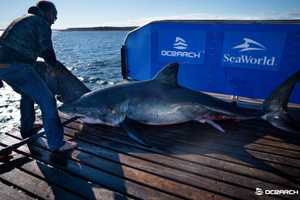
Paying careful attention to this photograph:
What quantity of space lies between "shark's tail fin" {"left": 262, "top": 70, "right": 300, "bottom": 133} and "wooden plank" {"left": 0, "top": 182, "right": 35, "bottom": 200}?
518cm

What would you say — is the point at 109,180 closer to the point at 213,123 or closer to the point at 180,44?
the point at 213,123

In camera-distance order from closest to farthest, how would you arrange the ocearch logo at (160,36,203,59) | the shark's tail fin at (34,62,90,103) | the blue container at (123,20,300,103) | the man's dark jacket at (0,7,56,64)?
the man's dark jacket at (0,7,56,64)
the shark's tail fin at (34,62,90,103)
the blue container at (123,20,300,103)
the ocearch logo at (160,36,203,59)

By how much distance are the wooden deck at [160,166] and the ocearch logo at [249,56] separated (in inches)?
91.6

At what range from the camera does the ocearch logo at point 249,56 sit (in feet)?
26.4

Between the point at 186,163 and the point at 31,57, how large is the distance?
369 centimetres

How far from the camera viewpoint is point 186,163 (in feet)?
17.1

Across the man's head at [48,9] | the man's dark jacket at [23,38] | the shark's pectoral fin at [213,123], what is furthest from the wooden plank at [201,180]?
the man's head at [48,9]

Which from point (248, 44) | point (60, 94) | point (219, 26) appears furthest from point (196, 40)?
point (60, 94)

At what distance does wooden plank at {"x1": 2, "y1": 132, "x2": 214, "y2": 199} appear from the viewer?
4.31 meters

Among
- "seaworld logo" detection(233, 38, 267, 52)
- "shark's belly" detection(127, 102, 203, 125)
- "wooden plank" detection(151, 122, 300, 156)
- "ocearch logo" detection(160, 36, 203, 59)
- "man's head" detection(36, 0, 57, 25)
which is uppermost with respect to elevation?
"man's head" detection(36, 0, 57, 25)

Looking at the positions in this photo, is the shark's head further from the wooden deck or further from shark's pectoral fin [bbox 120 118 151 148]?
the wooden deck

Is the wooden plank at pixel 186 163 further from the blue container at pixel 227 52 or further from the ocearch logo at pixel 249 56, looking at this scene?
the ocearch logo at pixel 249 56

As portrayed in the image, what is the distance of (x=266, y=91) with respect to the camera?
27.1 feet

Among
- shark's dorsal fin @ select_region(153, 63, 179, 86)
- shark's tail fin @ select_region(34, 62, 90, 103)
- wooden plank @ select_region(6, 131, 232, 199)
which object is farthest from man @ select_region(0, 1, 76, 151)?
shark's dorsal fin @ select_region(153, 63, 179, 86)
